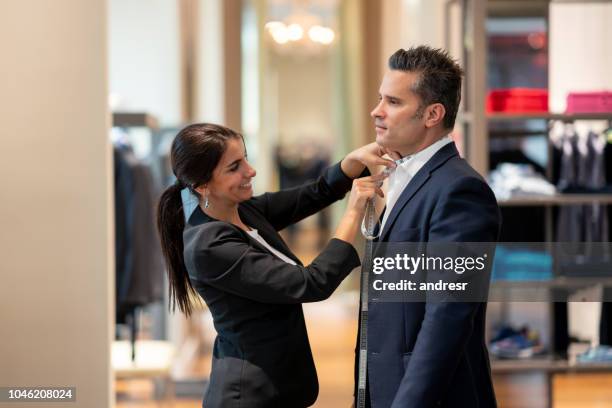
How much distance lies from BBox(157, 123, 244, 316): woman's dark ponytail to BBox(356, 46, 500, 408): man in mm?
426

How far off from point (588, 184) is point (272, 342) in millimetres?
2742

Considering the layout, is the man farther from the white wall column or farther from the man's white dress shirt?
the white wall column

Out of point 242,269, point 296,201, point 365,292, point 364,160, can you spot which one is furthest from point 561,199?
point 242,269

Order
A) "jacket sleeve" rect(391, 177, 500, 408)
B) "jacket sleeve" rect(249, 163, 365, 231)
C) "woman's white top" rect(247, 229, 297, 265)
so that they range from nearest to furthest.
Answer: "jacket sleeve" rect(391, 177, 500, 408)
"woman's white top" rect(247, 229, 297, 265)
"jacket sleeve" rect(249, 163, 365, 231)

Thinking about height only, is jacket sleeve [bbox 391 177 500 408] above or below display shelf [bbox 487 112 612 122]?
below

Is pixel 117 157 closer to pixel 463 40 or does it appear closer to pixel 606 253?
pixel 463 40

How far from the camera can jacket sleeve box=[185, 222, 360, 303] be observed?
A: 214 cm

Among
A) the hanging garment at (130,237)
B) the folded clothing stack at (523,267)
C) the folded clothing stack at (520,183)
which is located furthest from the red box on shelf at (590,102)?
the hanging garment at (130,237)

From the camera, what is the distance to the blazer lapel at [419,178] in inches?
82.2

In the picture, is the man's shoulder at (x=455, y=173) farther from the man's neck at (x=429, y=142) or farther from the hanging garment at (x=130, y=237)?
the hanging garment at (x=130, y=237)

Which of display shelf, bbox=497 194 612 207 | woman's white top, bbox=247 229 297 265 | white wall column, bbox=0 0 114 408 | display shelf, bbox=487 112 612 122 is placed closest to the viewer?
woman's white top, bbox=247 229 297 265

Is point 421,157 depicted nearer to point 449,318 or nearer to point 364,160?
point 364,160

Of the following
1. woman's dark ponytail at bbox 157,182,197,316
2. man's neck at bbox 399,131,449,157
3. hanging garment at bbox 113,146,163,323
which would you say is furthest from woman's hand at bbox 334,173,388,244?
hanging garment at bbox 113,146,163,323

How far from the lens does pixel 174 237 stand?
2.41 metres
